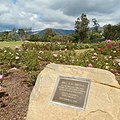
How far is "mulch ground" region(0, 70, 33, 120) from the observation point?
584cm

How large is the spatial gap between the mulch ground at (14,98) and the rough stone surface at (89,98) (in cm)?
89

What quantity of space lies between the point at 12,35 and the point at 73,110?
2975 inches

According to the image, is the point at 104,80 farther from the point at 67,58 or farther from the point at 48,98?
→ the point at 67,58

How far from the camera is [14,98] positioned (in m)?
6.69

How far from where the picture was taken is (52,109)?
4.88 m

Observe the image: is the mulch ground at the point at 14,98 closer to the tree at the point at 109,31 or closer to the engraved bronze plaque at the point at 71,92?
the engraved bronze plaque at the point at 71,92

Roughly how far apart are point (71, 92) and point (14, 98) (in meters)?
2.20

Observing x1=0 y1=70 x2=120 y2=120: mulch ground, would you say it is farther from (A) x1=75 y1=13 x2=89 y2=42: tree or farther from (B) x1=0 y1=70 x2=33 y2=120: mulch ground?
(A) x1=75 y1=13 x2=89 y2=42: tree

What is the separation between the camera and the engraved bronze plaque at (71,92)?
481 cm

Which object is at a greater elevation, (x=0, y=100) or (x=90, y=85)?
(x=90, y=85)

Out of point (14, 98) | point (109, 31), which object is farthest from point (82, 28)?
point (14, 98)

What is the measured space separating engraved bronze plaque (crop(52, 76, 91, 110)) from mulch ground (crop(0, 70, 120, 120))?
113 centimetres

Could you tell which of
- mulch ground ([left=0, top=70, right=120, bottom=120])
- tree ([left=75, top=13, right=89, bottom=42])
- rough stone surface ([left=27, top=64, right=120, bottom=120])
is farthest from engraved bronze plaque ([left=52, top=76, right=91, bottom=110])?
tree ([left=75, top=13, right=89, bottom=42])

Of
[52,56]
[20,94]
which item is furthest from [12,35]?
[20,94]
